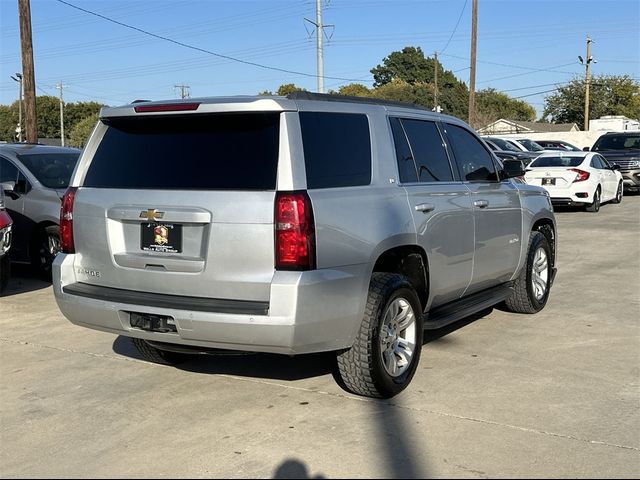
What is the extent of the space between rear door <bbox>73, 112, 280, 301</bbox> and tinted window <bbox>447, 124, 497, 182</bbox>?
7.60 ft

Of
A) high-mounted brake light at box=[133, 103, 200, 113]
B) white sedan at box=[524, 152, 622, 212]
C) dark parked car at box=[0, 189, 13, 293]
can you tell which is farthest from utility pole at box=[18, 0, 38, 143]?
high-mounted brake light at box=[133, 103, 200, 113]

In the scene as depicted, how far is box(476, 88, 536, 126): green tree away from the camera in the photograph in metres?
100

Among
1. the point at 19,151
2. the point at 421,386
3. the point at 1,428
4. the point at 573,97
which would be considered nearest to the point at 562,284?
the point at 421,386

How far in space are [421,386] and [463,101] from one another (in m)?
98.4

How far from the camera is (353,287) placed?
176 inches

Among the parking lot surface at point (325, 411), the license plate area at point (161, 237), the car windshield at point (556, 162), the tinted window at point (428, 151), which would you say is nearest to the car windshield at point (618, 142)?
the car windshield at point (556, 162)

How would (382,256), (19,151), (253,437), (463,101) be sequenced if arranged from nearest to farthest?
(253,437) < (382,256) < (19,151) < (463,101)

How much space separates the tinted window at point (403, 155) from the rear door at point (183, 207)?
1205 mm

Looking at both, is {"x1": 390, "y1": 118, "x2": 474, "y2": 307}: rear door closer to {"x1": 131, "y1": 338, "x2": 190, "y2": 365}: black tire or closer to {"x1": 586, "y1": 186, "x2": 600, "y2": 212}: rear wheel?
{"x1": 131, "y1": 338, "x2": 190, "y2": 365}: black tire

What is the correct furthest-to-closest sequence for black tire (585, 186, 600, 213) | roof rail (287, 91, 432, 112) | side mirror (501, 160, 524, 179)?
black tire (585, 186, 600, 213) → side mirror (501, 160, 524, 179) → roof rail (287, 91, 432, 112)

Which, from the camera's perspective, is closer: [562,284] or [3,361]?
[3,361]

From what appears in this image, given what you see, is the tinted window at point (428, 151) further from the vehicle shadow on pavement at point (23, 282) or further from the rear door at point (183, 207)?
the vehicle shadow on pavement at point (23, 282)

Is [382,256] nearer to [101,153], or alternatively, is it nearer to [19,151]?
[101,153]

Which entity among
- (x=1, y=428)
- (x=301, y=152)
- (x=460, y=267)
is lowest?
(x=1, y=428)
